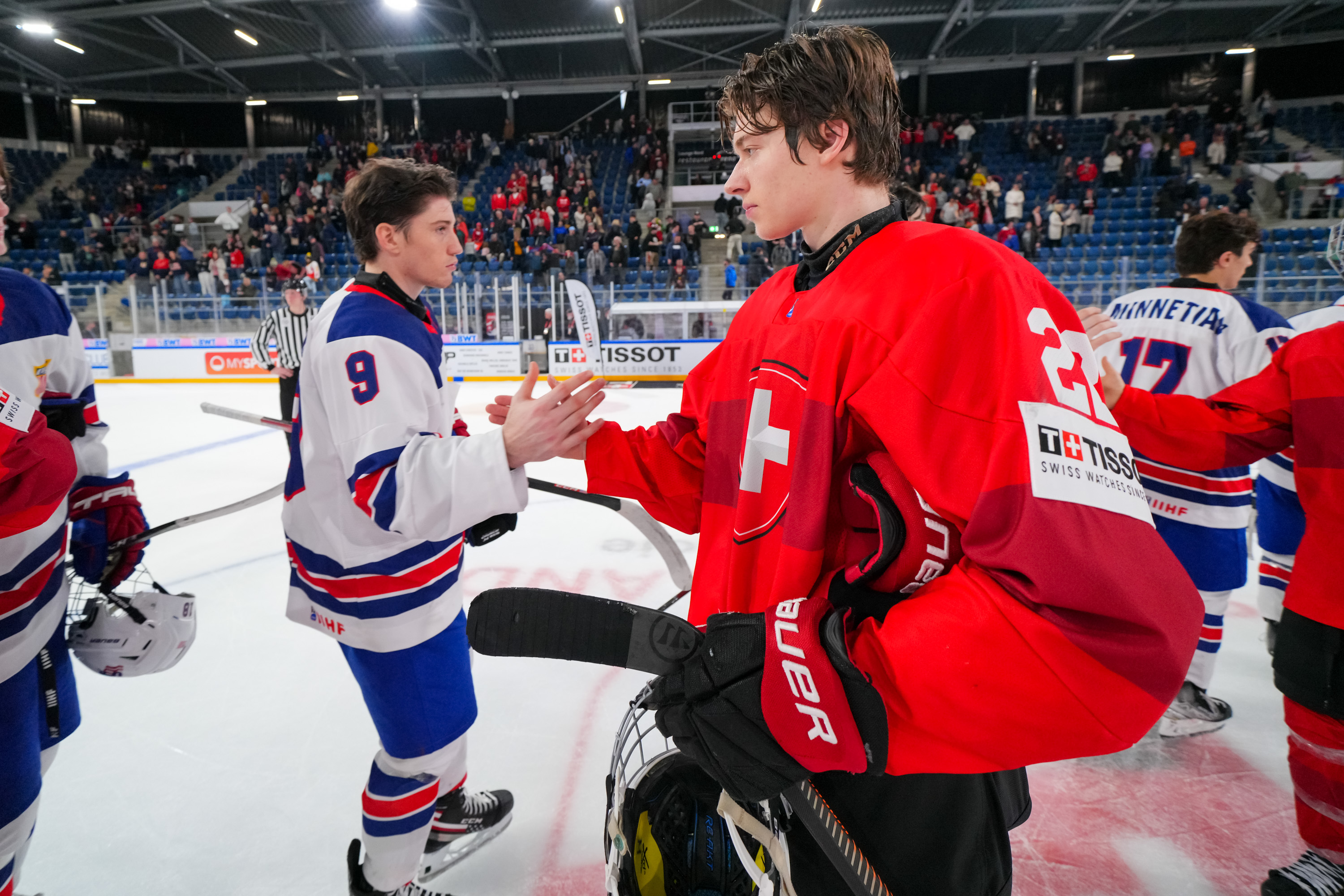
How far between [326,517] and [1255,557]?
461 centimetres

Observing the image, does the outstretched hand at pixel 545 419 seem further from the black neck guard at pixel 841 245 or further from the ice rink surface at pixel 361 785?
the ice rink surface at pixel 361 785

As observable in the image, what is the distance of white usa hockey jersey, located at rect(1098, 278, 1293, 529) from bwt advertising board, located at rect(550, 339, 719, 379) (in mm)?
8230

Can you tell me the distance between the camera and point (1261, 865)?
1825 millimetres

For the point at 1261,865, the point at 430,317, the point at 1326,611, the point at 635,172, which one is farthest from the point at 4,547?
the point at 635,172

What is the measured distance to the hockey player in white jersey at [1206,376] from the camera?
2.36 meters

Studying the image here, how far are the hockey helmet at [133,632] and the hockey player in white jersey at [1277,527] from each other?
3387 mm

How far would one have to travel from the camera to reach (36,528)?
1.38 metres

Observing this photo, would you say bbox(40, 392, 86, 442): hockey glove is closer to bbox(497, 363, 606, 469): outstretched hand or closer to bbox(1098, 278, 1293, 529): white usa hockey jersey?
bbox(497, 363, 606, 469): outstretched hand

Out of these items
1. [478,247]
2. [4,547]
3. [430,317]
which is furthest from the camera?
[478,247]

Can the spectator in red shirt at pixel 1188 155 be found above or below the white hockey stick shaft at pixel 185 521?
above

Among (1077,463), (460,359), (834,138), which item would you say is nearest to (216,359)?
(460,359)

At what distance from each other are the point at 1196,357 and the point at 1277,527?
0.74 metres

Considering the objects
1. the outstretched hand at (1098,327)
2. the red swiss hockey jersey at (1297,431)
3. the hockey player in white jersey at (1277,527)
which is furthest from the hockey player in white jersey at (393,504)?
the hockey player in white jersey at (1277,527)

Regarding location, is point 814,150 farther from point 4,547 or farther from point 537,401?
point 4,547
